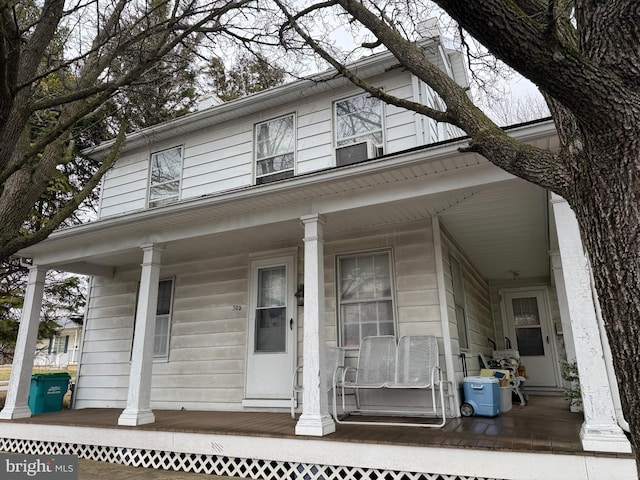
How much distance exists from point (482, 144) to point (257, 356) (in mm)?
4690

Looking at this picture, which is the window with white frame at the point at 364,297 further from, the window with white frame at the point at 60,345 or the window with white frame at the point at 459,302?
the window with white frame at the point at 60,345

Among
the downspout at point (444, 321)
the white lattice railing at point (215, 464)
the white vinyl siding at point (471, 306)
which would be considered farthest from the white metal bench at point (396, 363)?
the white lattice railing at point (215, 464)

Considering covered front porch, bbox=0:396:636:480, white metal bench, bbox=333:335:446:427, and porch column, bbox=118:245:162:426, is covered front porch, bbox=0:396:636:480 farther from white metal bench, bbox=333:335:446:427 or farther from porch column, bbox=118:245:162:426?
white metal bench, bbox=333:335:446:427

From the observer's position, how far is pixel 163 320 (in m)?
6.86

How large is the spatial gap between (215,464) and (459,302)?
3.63 metres

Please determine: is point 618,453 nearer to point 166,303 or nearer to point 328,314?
point 328,314

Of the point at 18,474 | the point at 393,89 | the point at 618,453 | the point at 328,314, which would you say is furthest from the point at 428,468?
the point at 393,89

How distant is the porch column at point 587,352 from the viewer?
299cm

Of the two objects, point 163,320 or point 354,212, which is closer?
point 354,212

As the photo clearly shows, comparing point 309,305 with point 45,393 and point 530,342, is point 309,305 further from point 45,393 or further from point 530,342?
point 530,342

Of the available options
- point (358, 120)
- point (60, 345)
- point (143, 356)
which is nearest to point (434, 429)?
point (143, 356)

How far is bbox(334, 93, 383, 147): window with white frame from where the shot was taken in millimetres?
6090

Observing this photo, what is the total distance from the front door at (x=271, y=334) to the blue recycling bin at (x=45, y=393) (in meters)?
3.24

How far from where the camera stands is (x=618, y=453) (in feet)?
9.52
